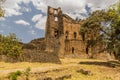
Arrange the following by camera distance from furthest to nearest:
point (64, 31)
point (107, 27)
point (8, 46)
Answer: point (64, 31) → point (107, 27) → point (8, 46)

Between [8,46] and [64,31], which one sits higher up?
[64,31]

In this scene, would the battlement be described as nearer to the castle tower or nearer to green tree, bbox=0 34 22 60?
the castle tower

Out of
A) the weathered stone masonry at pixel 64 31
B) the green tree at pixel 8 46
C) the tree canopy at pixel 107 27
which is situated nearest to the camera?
the green tree at pixel 8 46

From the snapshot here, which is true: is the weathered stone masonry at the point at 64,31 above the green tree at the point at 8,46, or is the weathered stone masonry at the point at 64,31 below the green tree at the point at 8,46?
above

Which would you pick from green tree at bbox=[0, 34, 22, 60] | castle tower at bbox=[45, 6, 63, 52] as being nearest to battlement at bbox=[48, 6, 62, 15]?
castle tower at bbox=[45, 6, 63, 52]

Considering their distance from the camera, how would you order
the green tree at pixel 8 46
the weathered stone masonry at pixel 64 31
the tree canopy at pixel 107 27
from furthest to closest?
the weathered stone masonry at pixel 64 31 → the tree canopy at pixel 107 27 → the green tree at pixel 8 46

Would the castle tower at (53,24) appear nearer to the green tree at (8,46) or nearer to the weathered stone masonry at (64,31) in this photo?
the weathered stone masonry at (64,31)

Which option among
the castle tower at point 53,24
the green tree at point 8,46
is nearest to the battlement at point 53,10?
the castle tower at point 53,24

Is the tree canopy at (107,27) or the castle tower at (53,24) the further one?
the castle tower at (53,24)

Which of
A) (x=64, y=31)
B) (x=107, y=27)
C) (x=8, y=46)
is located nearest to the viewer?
(x=8, y=46)

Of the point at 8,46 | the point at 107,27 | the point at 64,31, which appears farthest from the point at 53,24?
the point at 8,46

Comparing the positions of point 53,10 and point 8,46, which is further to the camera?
point 53,10

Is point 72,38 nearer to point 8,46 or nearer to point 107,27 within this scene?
point 107,27

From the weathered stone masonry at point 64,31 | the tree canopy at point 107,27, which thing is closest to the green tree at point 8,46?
the tree canopy at point 107,27
